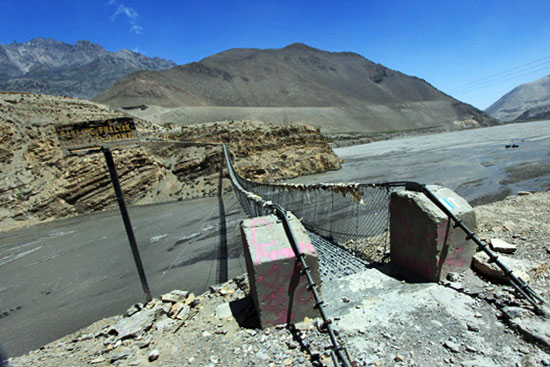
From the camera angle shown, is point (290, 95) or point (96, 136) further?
point (290, 95)

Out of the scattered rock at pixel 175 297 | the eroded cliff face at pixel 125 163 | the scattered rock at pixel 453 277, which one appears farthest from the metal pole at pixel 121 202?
the eroded cliff face at pixel 125 163

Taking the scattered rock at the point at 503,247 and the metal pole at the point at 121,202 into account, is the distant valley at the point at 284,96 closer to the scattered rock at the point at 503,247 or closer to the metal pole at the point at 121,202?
the metal pole at the point at 121,202

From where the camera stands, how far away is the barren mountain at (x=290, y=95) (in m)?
99.6

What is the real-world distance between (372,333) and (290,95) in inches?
5615

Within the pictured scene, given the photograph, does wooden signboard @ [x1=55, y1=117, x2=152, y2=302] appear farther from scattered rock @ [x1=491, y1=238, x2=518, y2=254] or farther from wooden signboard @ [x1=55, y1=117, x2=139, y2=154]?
scattered rock @ [x1=491, y1=238, x2=518, y2=254]

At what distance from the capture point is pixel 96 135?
399 centimetres

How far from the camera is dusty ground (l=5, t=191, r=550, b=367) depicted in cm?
245

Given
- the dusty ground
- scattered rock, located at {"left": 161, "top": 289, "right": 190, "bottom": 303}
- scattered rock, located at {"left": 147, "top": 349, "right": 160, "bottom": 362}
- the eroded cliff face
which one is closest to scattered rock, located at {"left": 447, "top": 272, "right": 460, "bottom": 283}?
the dusty ground

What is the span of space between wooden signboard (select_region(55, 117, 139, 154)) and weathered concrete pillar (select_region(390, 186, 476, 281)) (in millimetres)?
4129

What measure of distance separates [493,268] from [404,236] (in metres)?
1.04

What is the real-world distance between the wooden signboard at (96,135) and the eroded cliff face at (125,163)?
34.7ft

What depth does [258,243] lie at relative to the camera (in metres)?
3.03

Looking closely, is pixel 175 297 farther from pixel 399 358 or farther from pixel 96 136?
pixel 399 358

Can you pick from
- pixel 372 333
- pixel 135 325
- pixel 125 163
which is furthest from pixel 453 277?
pixel 125 163
